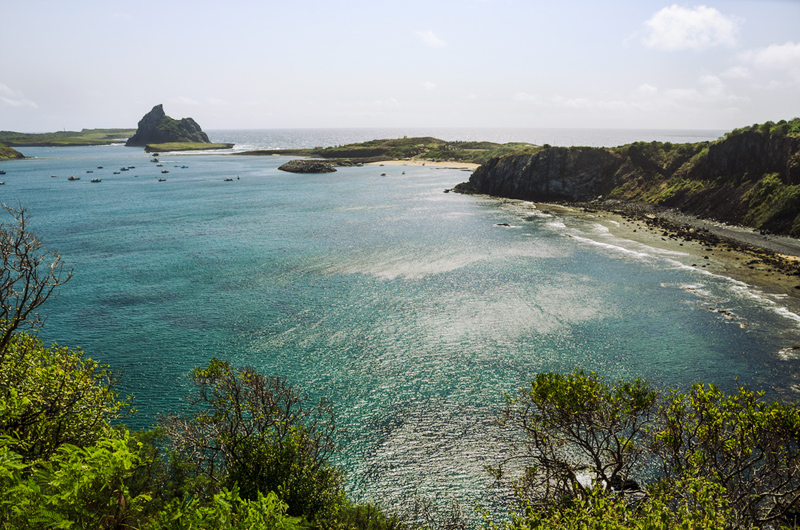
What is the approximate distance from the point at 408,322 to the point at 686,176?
132018 millimetres

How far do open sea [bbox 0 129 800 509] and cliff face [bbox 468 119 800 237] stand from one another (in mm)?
38412

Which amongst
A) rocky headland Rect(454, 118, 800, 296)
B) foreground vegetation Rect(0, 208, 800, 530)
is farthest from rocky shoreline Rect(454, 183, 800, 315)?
foreground vegetation Rect(0, 208, 800, 530)

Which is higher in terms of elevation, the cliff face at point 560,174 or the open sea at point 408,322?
the cliff face at point 560,174

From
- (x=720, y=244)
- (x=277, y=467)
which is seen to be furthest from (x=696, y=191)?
(x=277, y=467)

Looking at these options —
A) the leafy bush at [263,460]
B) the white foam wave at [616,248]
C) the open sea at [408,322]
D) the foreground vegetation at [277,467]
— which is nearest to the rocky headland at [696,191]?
the white foam wave at [616,248]

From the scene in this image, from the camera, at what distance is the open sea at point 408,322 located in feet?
Answer: 146

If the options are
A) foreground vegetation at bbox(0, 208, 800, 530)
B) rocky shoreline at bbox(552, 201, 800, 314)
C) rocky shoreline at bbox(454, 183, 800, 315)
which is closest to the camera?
foreground vegetation at bbox(0, 208, 800, 530)

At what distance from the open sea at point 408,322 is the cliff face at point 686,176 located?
1512 inches

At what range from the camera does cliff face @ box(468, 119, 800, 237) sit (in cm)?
11388

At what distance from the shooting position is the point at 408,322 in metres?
66.2

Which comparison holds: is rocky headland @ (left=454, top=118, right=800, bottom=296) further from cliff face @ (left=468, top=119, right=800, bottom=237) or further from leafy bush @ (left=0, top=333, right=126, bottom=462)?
leafy bush @ (left=0, top=333, right=126, bottom=462)

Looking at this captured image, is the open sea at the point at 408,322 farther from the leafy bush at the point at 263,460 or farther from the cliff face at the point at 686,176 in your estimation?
the cliff face at the point at 686,176

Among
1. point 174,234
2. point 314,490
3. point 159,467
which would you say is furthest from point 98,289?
point 314,490

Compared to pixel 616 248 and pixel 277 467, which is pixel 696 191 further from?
pixel 277 467
